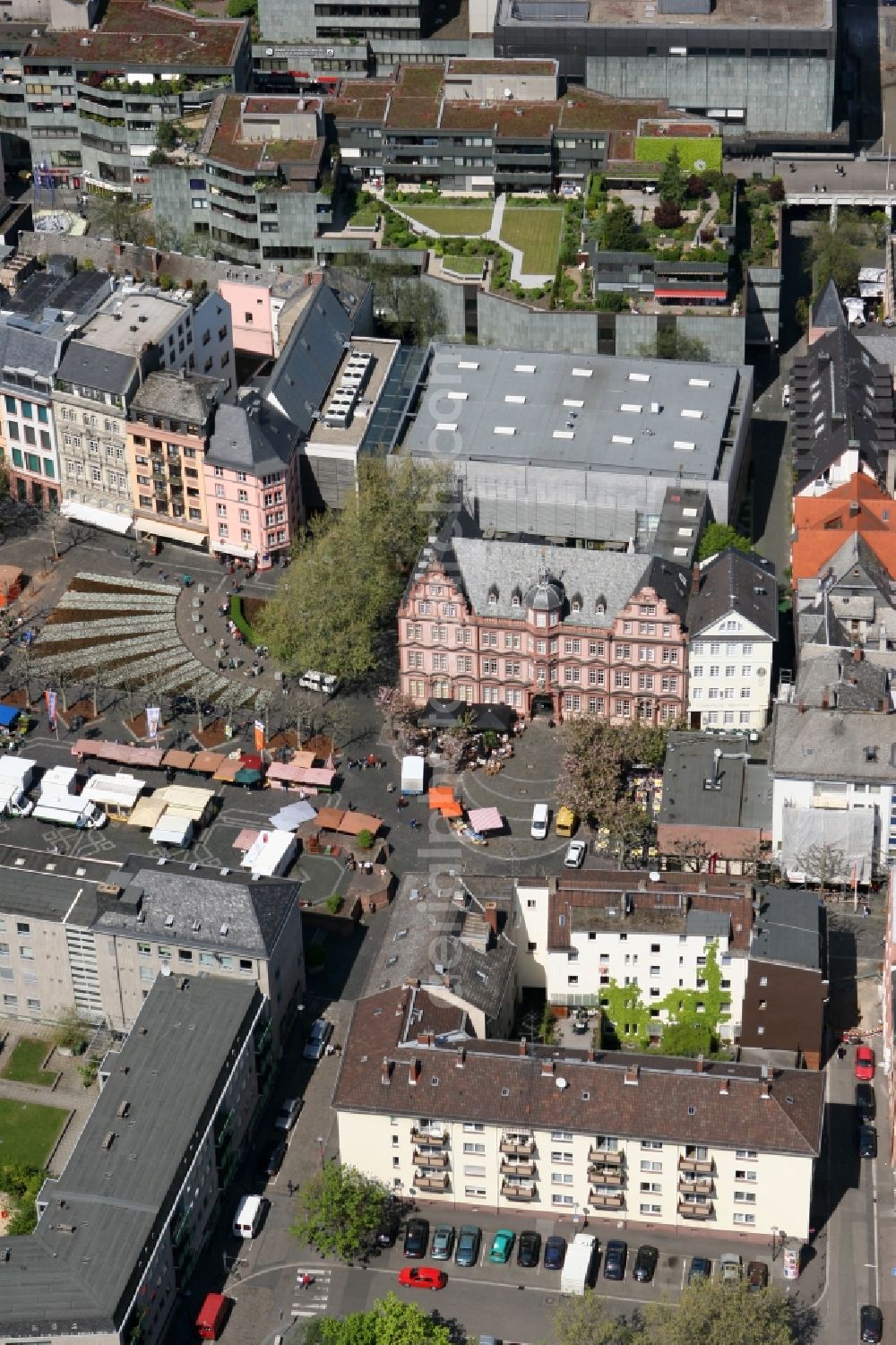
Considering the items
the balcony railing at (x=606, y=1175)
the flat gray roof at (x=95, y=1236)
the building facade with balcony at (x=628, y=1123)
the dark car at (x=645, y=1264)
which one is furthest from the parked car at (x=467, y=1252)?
the flat gray roof at (x=95, y=1236)

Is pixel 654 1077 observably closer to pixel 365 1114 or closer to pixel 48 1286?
pixel 365 1114

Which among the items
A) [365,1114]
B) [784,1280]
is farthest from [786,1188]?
[365,1114]

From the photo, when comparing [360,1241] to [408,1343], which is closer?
[408,1343]

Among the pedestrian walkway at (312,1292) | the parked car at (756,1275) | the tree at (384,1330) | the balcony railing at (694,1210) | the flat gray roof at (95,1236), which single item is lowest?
the pedestrian walkway at (312,1292)

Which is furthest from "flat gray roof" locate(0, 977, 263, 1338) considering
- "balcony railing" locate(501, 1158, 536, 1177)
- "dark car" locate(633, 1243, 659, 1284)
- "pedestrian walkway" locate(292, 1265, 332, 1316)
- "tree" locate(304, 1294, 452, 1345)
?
"dark car" locate(633, 1243, 659, 1284)

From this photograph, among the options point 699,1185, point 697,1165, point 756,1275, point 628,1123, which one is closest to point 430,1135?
point 628,1123

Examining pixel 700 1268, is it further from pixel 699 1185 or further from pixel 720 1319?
pixel 720 1319

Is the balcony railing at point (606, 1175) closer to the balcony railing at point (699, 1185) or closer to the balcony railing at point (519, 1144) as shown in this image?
the balcony railing at point (699, 1185)
